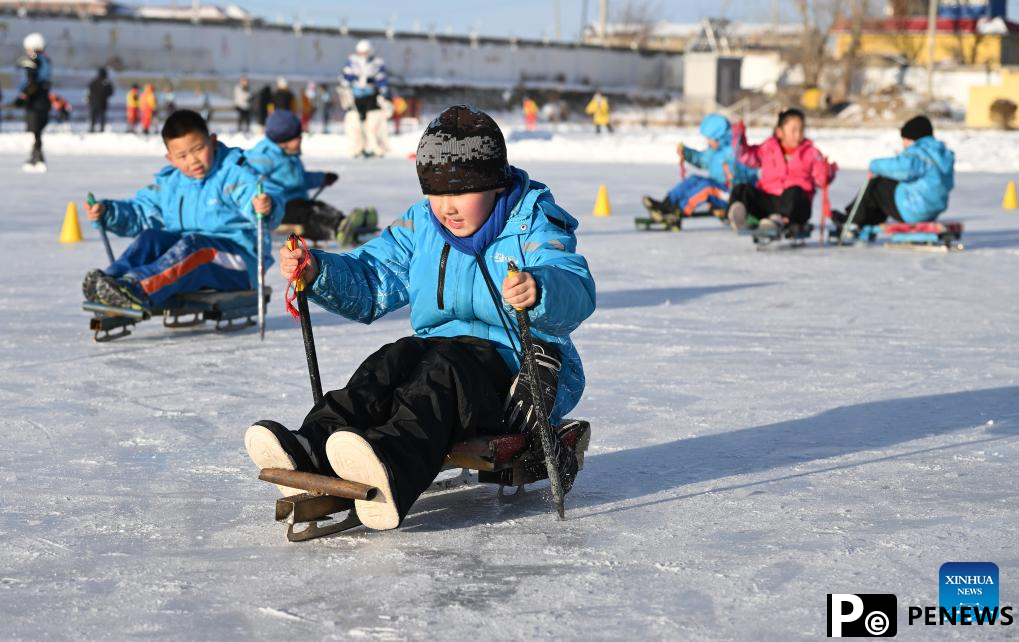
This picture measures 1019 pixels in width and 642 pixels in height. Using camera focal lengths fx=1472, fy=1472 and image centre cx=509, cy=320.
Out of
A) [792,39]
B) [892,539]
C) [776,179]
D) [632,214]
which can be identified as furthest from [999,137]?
[792,39]

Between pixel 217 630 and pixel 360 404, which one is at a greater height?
pixel 360 404

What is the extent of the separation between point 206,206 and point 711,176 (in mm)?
6790

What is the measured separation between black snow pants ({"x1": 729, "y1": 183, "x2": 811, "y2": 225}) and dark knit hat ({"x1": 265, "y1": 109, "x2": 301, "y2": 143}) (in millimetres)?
3599

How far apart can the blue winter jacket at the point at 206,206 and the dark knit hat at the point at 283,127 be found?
3.44 metres

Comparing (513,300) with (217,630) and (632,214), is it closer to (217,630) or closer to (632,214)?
(217,630)

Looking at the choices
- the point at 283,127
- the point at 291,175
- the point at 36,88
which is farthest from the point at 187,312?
the point at 36,88

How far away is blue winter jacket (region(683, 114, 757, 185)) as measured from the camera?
12688mm

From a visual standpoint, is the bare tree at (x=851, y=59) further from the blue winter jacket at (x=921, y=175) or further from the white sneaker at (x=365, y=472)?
the white sneaker at (x=365, y=472)

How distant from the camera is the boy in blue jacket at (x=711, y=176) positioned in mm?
12711

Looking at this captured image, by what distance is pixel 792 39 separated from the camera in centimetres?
7425

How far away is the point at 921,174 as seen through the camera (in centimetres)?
1154

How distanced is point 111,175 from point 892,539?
18185 millimetres

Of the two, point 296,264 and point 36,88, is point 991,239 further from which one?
point 36,88

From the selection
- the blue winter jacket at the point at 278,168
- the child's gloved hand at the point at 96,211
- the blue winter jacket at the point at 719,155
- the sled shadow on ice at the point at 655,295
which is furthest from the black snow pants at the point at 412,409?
the blue winter jacket at the point at 719,155
